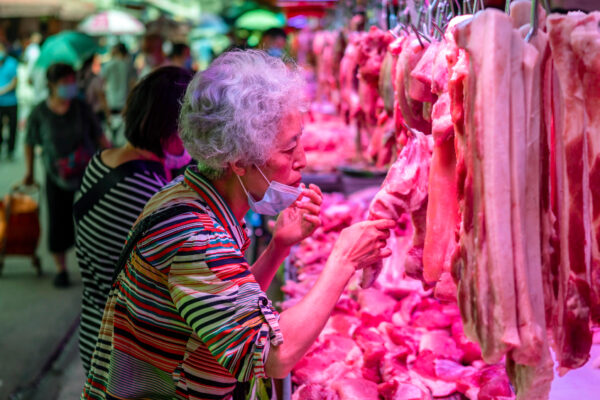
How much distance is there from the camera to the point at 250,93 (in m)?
1.75

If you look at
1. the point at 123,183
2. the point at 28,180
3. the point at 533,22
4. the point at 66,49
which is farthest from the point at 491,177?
the point at 66,49

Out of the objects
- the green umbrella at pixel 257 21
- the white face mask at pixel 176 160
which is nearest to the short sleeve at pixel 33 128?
the white face mask at pixel 176 160

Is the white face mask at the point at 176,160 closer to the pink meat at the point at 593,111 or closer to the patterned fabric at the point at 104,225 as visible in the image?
the patterned fabric at the point at 104,225

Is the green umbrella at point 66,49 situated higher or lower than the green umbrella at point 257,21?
lower

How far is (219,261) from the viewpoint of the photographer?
1.67 metres

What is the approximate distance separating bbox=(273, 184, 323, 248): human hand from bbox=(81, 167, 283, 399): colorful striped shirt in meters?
0.26

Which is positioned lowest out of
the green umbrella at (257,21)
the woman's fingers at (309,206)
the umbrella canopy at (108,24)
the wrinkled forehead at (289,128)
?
A: the woman's fingers at (309,206)

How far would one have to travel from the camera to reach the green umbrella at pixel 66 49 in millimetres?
9750

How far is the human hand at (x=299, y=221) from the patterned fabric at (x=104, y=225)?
701 millimetres

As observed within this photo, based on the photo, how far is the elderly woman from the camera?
1643 mm

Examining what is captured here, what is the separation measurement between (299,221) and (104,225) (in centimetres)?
90

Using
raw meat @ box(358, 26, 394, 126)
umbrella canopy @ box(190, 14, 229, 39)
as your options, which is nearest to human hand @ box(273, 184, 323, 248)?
raw meat @ box(358, 26, 394, 126)

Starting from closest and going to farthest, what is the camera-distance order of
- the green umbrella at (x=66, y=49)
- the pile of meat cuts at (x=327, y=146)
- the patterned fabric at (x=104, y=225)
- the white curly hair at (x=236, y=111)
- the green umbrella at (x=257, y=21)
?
→ the white curly hair at (x=236, y=111)
the patterned fabric at (x=104, y=225)
the pile of meat cuts at (x=327, y=146)
the green umbrella at (x=66, y=49)
the green umbrella at (x=257, y=21)

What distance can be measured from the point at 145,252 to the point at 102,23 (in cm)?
1238
